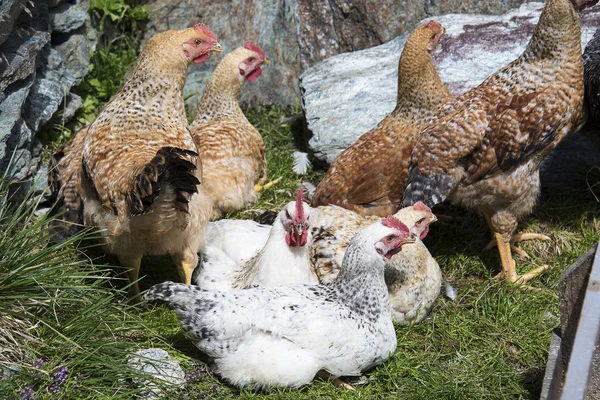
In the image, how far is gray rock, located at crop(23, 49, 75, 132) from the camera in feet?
19.1

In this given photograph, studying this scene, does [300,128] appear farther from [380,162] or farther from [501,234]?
[501,234]

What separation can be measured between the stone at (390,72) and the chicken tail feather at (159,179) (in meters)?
2.42

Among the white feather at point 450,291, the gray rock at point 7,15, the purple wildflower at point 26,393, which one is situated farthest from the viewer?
the white feather at point 450,291

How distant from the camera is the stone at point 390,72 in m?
6.29

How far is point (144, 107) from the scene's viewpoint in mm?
4828

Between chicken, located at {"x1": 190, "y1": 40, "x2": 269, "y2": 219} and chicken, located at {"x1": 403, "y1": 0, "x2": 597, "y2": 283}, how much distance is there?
4.56 feet

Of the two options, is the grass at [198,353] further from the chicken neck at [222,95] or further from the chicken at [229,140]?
the chicken neck at [222,95]

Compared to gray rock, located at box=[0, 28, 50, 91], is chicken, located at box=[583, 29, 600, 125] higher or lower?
lower

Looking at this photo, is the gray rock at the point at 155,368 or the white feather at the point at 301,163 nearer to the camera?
the gray rock at the point at 155,368

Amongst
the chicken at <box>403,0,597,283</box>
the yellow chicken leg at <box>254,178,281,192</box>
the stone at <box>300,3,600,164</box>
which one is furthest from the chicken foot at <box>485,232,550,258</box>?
the yellow chicken leg at <box>254,178,281,192</box>

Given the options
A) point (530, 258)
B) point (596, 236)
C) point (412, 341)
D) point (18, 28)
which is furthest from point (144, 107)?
point (596, 236)

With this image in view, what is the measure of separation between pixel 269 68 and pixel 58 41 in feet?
6.46

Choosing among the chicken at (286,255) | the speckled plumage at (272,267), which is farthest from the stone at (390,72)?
the chicken at (286,255)

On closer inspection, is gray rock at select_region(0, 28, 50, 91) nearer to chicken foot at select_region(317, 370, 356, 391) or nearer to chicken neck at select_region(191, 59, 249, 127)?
chicken neck at select_region(191, 59, 249, 127)
